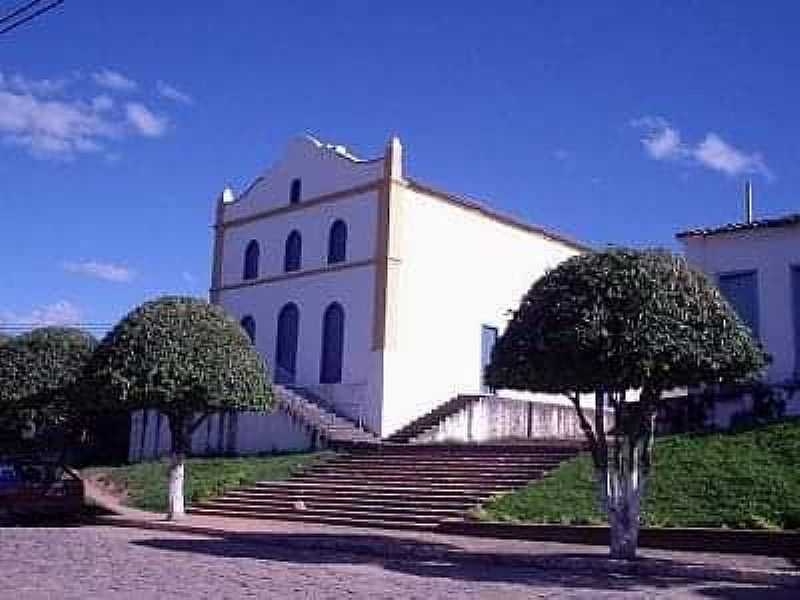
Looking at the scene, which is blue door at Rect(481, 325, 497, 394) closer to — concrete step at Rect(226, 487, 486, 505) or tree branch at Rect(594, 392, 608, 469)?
concrete step at Rect(226, 487, 486, 505)

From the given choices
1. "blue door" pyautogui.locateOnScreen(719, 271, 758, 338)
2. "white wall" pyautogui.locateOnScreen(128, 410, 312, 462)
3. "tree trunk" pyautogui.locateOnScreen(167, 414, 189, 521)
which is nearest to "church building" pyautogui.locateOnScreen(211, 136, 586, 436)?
"white wall" pyautogui.locateOnScreen(128, 410, 312, 462)

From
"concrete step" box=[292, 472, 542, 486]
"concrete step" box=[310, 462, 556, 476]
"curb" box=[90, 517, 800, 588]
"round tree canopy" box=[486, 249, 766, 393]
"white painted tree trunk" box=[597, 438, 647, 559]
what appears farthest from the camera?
"concrete step" box=[310, 462, 556, 476]

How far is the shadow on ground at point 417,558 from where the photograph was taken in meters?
11.7

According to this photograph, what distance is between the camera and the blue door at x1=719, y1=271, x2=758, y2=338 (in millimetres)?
23672

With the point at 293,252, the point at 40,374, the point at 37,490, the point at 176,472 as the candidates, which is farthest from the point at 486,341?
the point at 37,490

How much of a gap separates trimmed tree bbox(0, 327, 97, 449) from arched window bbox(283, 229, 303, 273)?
26.1 feet

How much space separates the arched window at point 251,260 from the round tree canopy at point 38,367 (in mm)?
8790

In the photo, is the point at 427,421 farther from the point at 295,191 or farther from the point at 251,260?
the point at 251,260

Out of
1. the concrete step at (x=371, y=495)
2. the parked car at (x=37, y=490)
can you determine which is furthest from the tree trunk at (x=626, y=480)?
the parked car at (x=37, y=490)

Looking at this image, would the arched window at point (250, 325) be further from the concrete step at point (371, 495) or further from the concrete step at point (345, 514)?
the concrete step at point (345, 514)

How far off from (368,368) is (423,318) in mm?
2311

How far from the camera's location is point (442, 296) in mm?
30812

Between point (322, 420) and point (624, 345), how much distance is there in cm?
1672

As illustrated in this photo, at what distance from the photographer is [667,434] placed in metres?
21.6
